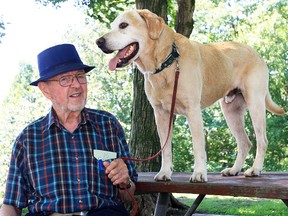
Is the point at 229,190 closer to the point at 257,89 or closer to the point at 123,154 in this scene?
the point at 123,154

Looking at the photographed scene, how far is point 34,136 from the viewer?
2826 millimetres

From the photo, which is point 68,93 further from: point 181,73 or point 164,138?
point 164,138

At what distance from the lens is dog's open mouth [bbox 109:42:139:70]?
125 inches

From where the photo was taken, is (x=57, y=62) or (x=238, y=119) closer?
(x=57, y=62)

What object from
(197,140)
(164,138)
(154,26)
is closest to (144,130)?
(164,138)

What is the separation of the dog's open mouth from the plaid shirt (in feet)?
1.52

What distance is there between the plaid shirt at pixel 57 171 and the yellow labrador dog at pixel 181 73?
561 millimetres

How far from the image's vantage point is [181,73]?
3189mm

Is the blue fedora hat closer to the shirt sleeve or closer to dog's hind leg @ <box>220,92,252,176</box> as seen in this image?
the shirt sleeve

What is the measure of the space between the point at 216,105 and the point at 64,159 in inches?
648

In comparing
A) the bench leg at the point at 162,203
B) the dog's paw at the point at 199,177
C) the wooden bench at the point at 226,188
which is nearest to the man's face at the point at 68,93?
the wooden bench at the point at 226,188

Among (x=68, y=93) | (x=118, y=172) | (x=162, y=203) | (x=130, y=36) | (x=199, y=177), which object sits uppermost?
(x=130, y=36)

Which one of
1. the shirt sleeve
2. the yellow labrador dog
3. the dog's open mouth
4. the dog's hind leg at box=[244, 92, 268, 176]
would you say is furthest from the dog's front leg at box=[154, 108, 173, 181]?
the shirt sleeve

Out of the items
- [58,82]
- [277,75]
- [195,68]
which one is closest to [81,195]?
[58,82]
